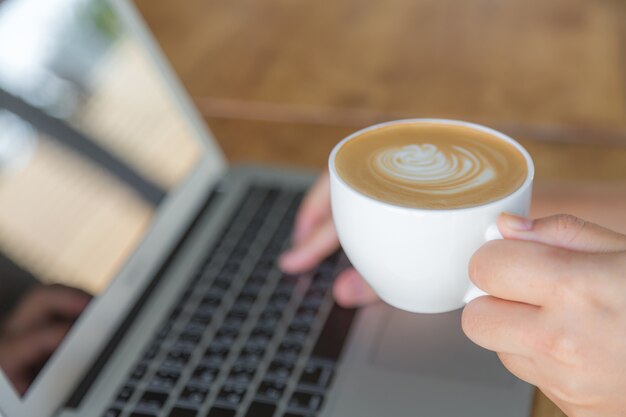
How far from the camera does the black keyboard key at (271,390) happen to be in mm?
592

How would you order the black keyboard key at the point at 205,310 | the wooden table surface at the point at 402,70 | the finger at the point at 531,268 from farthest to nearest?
the wooden table surface at the point at 402,70, the black keyboard key at the point at 205,310, the finger at the point at 531,268

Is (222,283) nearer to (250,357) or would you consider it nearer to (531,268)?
(250,357)

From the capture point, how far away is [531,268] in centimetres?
43

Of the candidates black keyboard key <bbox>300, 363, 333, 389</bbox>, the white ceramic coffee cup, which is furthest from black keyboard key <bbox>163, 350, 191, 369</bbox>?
the white ceramic coffee cup

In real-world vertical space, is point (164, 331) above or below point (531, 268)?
below

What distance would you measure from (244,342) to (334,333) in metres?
0.08

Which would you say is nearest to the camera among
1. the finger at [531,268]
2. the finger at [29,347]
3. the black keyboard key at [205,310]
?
the finger at [531,268]

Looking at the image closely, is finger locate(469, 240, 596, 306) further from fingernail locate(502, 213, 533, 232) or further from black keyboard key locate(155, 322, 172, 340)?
black keyboard key locate(155, 322, 172, 340)

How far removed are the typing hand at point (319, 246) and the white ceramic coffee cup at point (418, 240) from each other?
0.56ft

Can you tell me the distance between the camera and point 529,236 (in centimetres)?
44

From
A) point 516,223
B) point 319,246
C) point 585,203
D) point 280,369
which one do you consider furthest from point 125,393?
point 585,203

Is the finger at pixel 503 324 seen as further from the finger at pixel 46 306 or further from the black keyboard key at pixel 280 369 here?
the finger at pixel 46 306

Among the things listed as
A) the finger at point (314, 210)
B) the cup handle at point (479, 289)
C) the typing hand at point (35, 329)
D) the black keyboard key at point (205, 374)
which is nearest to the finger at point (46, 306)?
the typing hand at point (35, 329)

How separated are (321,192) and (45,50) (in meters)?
0.29
